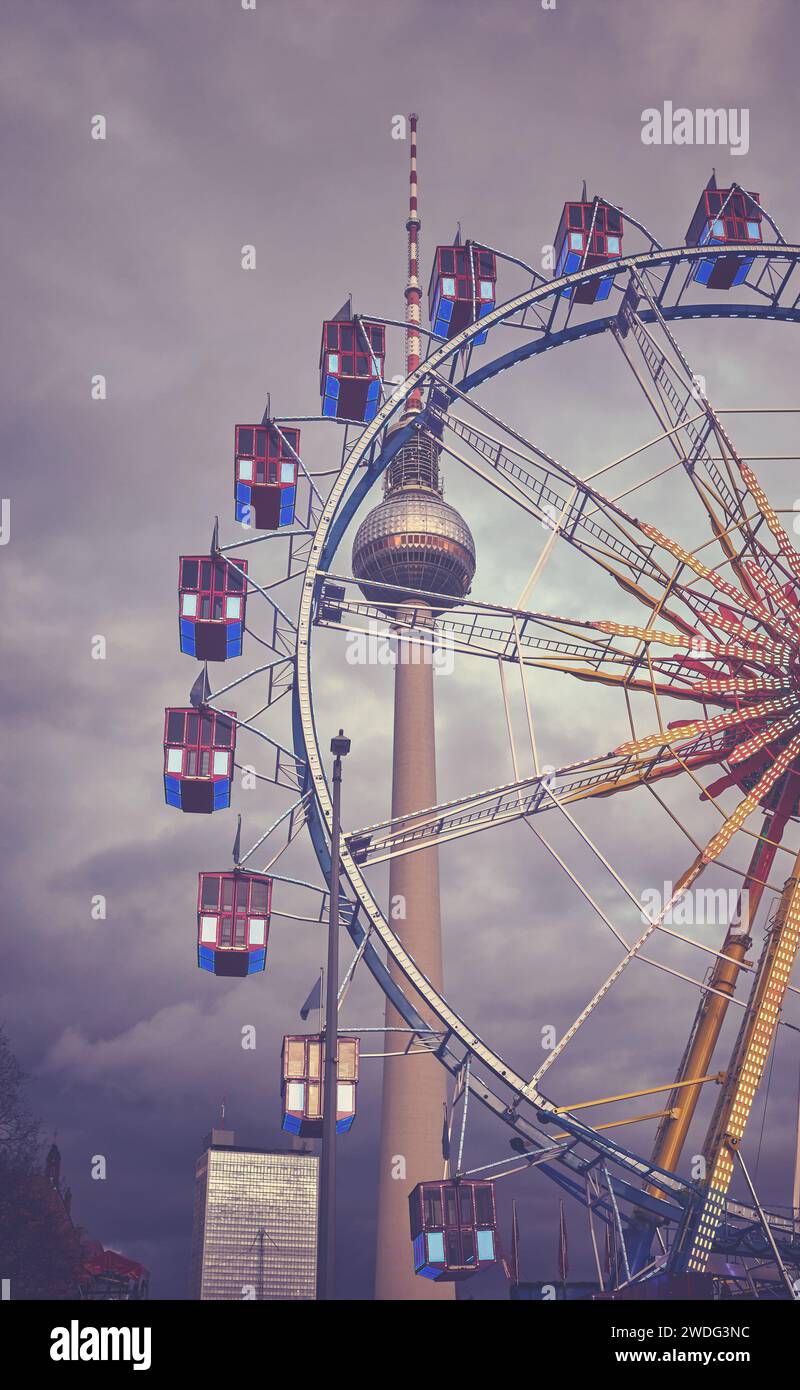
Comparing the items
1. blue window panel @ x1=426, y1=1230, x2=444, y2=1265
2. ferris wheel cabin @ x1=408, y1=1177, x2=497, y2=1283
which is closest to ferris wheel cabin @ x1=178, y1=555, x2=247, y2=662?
ferris wheel cabin @ x1=408, y1=1177, x2=497, y2=1283

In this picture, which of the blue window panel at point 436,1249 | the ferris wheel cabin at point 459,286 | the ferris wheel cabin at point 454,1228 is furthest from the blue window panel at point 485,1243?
the ferris wheel cabin at point 459,286

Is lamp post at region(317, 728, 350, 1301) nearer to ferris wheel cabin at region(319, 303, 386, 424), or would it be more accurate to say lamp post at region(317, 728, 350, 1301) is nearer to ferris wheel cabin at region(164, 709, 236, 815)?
ferris wheel cabin at region(164, 709, 236, 815)

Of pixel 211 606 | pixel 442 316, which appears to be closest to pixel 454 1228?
pixel 211 606

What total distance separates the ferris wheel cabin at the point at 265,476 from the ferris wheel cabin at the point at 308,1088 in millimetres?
14488

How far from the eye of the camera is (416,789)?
82.7 meters

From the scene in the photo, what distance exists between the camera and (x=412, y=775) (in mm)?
83500

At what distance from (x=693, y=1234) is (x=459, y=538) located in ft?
224

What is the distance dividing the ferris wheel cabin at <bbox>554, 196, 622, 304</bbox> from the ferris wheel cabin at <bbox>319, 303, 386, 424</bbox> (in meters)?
5.91

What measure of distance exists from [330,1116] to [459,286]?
27.8m

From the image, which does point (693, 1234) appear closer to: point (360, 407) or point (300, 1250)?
point (360, 407)

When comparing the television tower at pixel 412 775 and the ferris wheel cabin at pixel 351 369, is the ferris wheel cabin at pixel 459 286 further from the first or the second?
the television tower at pixel 412 775

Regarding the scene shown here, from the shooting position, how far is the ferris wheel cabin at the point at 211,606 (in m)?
37.9

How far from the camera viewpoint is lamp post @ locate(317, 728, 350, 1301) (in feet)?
69.1

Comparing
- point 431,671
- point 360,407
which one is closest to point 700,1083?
point 360,407
